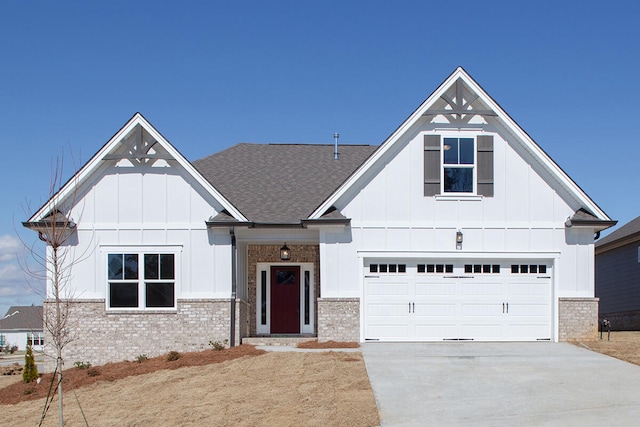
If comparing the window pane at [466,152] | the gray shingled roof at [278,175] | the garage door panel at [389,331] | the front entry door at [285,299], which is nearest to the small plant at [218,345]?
the front entry door at [285,299]

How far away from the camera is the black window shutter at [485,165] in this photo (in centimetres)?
2062

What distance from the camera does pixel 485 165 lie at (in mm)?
20641

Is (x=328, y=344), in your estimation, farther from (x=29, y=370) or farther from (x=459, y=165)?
(x=29, y=370)

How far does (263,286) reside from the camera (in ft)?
76.7

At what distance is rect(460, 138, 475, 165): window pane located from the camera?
2070cm

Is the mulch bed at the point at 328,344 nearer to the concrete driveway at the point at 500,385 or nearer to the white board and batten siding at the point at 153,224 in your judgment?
the concrete driveway at the point at 500,385

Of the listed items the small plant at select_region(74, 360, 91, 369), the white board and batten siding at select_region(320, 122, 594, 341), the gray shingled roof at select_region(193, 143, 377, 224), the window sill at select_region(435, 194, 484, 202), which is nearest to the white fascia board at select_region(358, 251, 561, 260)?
the white board and batten siding at select_region(320, 122, 594, 341)

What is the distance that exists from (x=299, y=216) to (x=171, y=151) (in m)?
4.07

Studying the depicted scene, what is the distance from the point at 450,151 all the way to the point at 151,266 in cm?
882

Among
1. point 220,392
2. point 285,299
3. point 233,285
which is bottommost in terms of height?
point 220,392

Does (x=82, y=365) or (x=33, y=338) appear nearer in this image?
(x=82, y=365)

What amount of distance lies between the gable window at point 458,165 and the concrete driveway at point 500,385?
4.22 meters

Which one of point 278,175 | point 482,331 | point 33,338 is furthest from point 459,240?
point 33,338

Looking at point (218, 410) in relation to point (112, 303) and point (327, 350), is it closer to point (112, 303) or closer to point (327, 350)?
point (327, 350)
